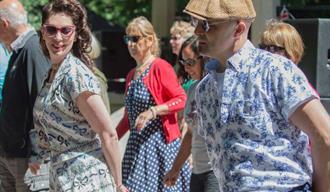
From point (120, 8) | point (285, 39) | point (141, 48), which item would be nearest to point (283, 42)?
point (285, 39)

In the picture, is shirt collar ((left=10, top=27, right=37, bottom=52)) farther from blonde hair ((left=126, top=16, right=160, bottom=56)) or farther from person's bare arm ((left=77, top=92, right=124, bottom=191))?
person's bare arm ((left=77, top=92, right=124, bottom=191))

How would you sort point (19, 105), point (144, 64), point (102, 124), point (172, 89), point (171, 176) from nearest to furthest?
1. point (102, 124)
2. point (171, 176)
3. point (19, 105)
4. point (172, 89)
5. point (144, 64)

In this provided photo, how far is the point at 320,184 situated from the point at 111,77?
11.2 metres

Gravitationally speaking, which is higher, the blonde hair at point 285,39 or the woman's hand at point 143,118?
the blonde hair at point 285,39

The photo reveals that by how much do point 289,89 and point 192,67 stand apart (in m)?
2.89

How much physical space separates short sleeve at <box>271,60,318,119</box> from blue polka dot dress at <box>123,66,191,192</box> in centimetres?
310

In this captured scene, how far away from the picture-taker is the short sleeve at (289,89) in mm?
3303

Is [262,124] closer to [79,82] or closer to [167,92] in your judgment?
[79,82]

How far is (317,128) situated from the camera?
3277 mm

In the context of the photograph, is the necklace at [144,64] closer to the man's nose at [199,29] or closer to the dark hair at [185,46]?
the dark hair at [185,46]

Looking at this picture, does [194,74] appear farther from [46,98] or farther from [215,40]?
[215,40]

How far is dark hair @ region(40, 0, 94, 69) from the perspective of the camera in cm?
458

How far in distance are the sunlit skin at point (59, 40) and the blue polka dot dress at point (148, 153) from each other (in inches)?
75.1

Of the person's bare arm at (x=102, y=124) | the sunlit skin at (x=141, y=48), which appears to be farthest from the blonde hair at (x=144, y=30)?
the person's bare arm at (x=102, y=124)
